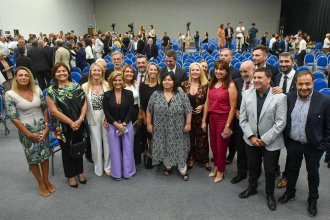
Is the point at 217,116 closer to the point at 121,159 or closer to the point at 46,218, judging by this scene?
the point at 121,159

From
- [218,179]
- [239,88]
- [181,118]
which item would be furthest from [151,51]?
[218,179]

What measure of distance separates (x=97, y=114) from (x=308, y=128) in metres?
2.55

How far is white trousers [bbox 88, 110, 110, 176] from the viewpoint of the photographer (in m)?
3.65

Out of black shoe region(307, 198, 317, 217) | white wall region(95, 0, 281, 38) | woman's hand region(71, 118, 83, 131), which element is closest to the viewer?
black shoe region(307, 198, 317, 217)

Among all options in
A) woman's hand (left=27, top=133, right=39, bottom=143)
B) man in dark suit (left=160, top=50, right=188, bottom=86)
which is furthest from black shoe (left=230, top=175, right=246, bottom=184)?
woman's hand (left=27, top=133, right=39, bottom=143)

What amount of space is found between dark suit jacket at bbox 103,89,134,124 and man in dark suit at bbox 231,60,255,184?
1.41 meters

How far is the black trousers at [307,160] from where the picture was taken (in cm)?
277

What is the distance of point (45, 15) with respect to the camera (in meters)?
16.1

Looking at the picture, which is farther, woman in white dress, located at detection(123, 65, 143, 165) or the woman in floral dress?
woman in white dress, located at detection(123, 65, 143, 165)

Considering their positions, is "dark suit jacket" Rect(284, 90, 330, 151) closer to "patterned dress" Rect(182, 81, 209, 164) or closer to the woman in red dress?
the woman in red dress

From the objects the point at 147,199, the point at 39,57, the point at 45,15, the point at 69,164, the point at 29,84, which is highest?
the point at 45,15

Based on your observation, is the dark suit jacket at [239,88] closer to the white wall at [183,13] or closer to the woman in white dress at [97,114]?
the woman in white dress at [97,114]

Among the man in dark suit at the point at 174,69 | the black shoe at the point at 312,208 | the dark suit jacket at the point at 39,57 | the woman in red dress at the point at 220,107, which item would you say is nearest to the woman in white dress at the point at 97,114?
the man in dark suit at the point at 174,69

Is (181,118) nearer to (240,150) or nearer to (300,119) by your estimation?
(240,150)
